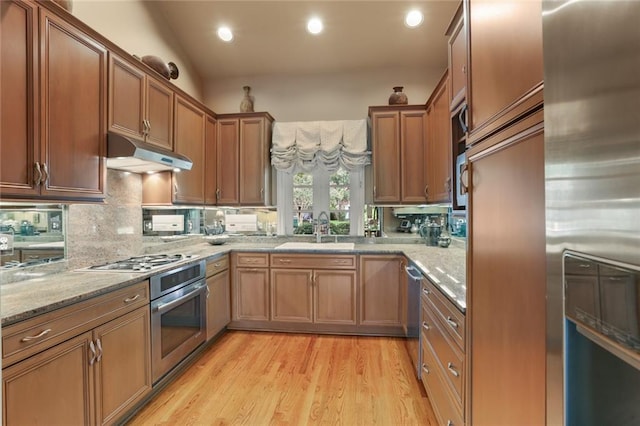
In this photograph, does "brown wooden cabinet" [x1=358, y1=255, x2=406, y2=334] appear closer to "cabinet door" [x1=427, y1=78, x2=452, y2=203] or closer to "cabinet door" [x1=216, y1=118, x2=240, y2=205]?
"cabinet door" [x1=427, y1=78, x2=452, y2=203]

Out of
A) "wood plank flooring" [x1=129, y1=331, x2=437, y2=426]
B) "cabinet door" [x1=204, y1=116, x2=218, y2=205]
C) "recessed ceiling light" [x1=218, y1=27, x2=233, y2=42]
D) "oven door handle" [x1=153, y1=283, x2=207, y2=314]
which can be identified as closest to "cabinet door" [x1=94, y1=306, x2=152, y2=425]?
"oven door handle" [x1=153, y1=283, x2=207, y2=314]

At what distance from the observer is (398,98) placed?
3.52m

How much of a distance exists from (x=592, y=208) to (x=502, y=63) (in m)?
0.67

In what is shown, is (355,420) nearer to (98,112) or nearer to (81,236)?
(81,236)

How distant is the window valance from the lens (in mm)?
3650

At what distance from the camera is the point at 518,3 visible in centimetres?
84

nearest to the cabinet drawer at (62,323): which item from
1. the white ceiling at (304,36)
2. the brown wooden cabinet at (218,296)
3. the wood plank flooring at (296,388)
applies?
the wood plank flooring at (296,388)

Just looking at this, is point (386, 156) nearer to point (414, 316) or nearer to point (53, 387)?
point (414, 316)

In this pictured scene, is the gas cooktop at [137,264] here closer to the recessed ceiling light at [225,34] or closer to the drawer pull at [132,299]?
the drawer pull at [132,299]

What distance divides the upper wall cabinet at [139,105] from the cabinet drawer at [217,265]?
116cm

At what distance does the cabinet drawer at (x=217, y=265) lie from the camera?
2968mm

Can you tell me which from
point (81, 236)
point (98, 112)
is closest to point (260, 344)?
point (81, 236)

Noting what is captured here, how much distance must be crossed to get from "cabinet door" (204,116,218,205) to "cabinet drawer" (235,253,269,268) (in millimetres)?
740

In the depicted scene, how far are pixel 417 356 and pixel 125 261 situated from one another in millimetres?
2454
